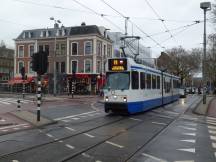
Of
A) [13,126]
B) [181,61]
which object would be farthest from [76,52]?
[13,126]

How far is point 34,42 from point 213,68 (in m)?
32.4

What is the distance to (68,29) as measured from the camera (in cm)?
7288

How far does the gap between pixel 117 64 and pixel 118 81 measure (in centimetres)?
95

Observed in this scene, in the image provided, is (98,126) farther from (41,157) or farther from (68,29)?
(68,29)

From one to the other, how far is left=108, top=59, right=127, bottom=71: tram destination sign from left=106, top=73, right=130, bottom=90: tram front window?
1.10 feet

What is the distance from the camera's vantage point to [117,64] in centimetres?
2303

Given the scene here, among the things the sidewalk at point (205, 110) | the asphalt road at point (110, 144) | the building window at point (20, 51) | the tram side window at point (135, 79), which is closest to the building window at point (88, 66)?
the building window at point (20, 51)

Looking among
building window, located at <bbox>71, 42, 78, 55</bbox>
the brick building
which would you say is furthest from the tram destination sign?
building window, located at <bbox>71, 42, 78, 55</bbox>

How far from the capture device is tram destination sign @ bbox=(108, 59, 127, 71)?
75.0 ft

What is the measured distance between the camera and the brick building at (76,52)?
226ft

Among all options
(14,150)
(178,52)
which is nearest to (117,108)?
(14,150)

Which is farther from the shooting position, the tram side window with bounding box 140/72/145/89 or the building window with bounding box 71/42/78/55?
the building window with bounding box 71/42/78/55

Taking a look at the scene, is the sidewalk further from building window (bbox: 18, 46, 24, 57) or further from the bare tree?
the bare tree

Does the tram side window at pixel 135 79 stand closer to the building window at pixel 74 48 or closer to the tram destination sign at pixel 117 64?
the tram destination sign at pixel 117 64
